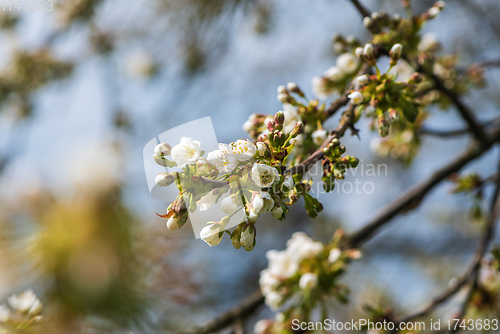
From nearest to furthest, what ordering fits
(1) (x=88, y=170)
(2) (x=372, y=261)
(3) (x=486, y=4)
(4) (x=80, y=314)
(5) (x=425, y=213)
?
(4) (x=80, y=314), (1) (x=88, y=170), (3) (x=486, y=4), (2) (x=372, y=261), (5) (x=425, y=213)

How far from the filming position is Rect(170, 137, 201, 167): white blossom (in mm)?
989

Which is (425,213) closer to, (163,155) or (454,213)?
(454,213)

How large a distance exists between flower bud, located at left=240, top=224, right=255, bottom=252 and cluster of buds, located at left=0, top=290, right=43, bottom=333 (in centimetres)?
131

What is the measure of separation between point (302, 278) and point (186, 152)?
1.04m

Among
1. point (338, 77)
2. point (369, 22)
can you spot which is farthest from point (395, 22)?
point (338, 77)

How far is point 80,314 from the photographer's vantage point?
6.15ft

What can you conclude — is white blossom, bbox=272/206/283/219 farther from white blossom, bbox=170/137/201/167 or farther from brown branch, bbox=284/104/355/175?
white blossom, bbox=170/137/201/167

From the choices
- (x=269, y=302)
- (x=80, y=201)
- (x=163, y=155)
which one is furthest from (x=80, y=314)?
(x=163, y=155)

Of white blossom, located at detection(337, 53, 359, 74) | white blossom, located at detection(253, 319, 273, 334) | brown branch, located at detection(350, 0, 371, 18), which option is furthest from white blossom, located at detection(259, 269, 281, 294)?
brown branch, located at detection(350, 0, 371, 18)

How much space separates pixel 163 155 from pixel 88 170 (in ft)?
8.03

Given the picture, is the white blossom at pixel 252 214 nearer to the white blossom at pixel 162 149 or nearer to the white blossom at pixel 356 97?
the white blossom at pixel 162 149

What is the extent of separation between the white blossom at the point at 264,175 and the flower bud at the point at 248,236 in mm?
147

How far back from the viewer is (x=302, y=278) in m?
1.68

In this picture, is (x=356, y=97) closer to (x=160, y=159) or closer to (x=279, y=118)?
(x=279, y=118)
